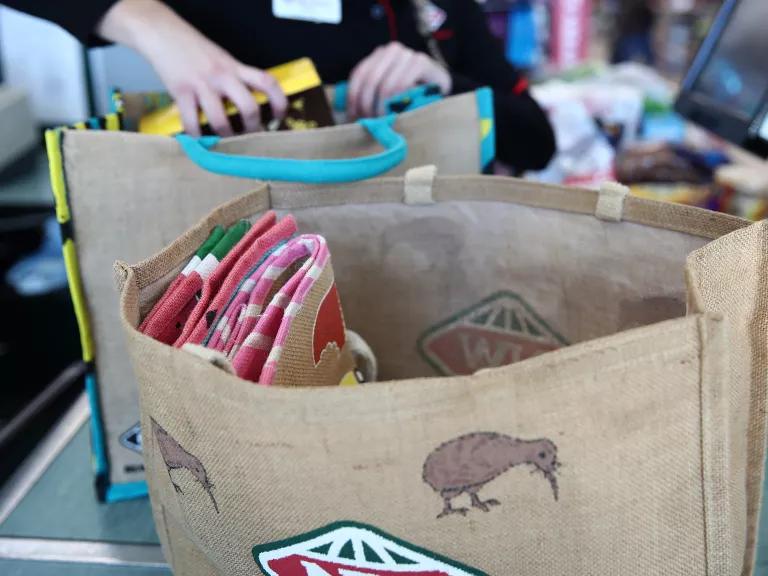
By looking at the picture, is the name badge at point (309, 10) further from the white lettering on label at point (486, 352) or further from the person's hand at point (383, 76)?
the white lettering on label at point (486, 352)

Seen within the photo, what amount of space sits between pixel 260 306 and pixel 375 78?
381mm

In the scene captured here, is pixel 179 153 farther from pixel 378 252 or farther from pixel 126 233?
pixel 378 252

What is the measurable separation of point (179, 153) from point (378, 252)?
0.20 meters

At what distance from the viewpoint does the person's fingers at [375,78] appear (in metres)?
0.77

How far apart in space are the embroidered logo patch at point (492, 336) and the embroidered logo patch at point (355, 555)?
29cm

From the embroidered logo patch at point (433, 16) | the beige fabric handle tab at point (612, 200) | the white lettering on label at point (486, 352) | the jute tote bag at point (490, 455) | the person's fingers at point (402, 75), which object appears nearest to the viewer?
the jute tote bag at point (490, 455)

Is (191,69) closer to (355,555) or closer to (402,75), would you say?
(402,75)

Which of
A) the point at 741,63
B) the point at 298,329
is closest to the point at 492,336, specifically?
the point at 298,329

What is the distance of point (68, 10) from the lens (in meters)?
0.71

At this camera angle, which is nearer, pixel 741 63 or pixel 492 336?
pixel 492 336

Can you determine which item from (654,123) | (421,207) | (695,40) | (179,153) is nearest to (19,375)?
(179,153)

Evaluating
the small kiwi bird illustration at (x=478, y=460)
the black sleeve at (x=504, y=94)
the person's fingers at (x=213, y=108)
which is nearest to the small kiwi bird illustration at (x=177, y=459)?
the small kiwi bird illustration at (x=478, y=460)

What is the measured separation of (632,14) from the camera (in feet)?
8.18

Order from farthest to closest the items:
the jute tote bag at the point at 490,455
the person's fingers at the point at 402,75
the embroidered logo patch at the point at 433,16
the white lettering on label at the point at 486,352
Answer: the embroidered logo patch at the point at 433,16
the person's fingers at the point at 402,75
the white lettering on label at the point at 486,352
the jute tote bag at the point at 490,455
